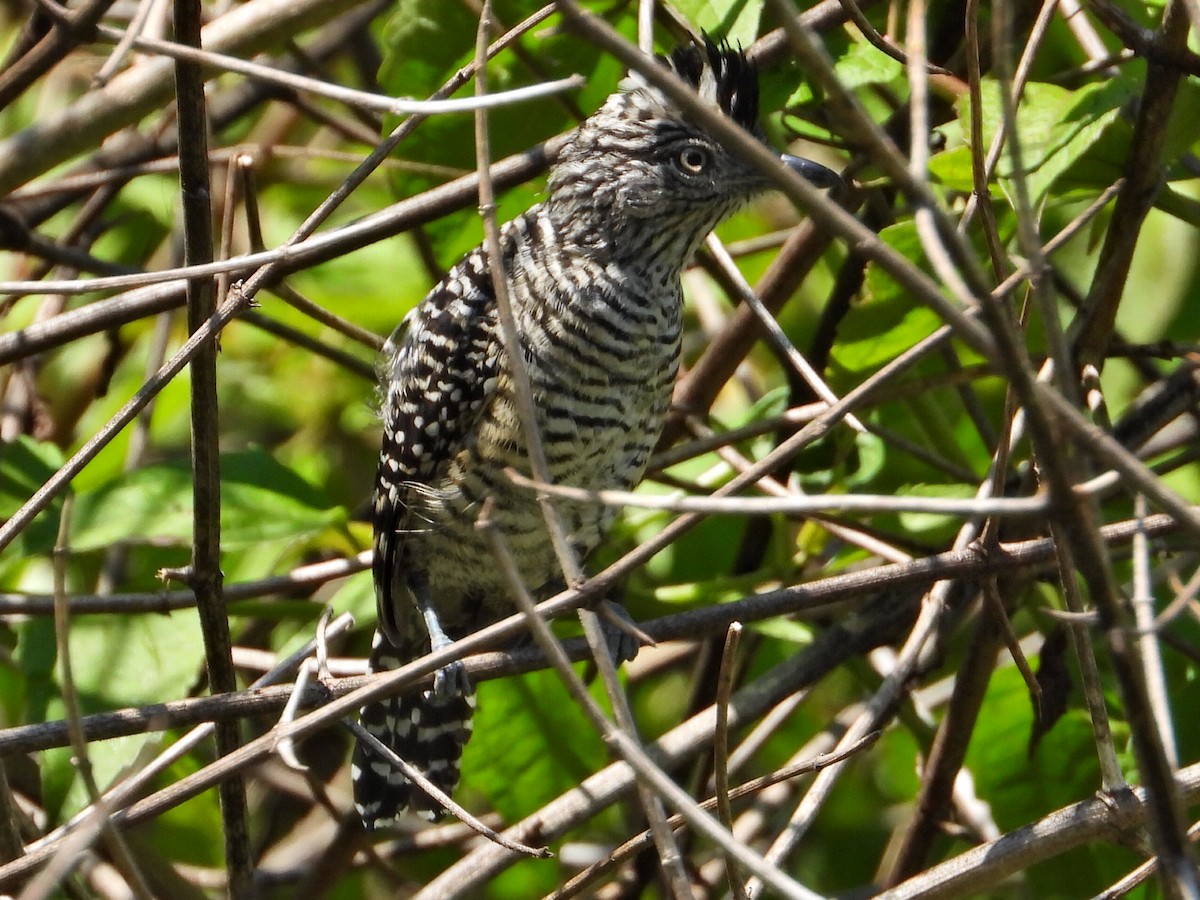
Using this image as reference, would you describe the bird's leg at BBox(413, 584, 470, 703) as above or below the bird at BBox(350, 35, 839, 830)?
below

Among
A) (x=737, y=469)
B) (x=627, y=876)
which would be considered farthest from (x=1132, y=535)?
(x=627, y=876)

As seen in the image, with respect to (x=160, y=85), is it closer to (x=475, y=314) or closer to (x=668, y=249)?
(x=475, y=314)

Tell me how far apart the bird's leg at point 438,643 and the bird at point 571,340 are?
0.02 m

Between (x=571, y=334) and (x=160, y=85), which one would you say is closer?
(x=160, y=85)

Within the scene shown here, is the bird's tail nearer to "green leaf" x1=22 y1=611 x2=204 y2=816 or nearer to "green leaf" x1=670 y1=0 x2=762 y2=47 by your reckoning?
"green leaf" x1=22 y1=611 x2=204 y2=816

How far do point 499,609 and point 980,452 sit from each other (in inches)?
50.8

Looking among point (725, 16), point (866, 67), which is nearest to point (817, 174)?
point (866, 67)

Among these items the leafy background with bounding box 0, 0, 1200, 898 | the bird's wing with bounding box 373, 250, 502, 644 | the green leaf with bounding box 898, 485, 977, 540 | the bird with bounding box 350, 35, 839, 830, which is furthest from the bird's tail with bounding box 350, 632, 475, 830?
the green leaf with bounding box 898, 485, 977, 540

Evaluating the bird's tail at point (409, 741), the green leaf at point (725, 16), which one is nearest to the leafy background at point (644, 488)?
the green leaf at point (725, 16)

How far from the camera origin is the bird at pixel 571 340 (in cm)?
314

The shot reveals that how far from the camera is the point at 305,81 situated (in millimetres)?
2010

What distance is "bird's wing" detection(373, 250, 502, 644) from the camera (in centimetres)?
318

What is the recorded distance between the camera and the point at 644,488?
367 cm

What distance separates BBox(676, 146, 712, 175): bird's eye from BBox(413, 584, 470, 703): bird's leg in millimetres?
1135
